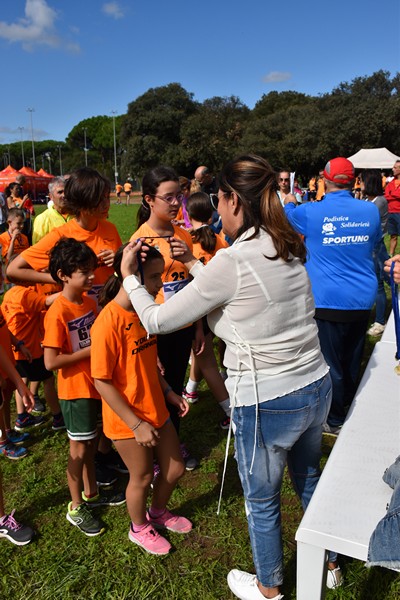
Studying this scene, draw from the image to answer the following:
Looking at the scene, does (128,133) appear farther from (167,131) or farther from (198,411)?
(198,411)

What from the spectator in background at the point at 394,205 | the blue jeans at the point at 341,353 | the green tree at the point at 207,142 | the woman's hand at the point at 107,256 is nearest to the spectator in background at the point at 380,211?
the blue jeans at the point at 341,353

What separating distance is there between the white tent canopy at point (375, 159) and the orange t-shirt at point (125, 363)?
80.5 ft

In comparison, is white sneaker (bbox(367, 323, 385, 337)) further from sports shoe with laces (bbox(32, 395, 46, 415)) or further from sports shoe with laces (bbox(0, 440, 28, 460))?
sports shoe with laces (bbox(0, 440, 28, 460))

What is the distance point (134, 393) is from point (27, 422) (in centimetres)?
223

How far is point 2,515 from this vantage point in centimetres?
283

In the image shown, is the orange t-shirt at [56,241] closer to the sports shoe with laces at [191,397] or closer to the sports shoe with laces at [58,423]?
the sports shoe with laces at [58,423]

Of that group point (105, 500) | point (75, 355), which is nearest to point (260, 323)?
point (75, 355)

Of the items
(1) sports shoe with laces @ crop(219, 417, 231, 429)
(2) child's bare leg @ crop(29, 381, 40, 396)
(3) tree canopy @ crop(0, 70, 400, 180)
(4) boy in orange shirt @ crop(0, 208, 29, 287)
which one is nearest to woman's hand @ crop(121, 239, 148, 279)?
(1) sports shoe with laces @ crop(219, 417, 231, 429)

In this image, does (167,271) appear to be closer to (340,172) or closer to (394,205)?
(340,172)

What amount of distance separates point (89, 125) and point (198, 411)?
11548 centimetres

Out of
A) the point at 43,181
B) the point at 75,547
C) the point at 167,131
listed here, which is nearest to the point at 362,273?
the point at 75,547

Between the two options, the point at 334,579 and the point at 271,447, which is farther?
the point at 334,579

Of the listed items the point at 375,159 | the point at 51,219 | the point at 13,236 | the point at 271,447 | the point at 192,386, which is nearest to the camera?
the point at 271,447

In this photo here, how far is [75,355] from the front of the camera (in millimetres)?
2693
